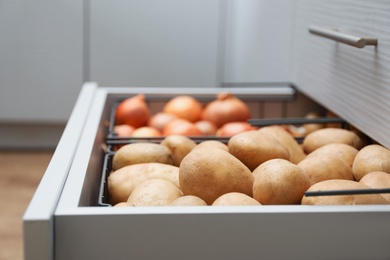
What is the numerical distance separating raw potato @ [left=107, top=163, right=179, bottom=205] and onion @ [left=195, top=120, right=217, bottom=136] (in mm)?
395

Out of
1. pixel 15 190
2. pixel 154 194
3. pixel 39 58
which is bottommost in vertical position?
pixel 15 190

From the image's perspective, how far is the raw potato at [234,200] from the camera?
736 millimetres

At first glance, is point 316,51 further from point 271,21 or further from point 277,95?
point 271,21

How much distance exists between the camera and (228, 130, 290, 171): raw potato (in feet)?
3.10

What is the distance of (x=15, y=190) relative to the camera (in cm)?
251

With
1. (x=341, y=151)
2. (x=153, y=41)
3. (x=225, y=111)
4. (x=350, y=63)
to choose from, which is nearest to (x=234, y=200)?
(x=341, y=151)

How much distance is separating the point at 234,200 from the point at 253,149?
0.21 meters

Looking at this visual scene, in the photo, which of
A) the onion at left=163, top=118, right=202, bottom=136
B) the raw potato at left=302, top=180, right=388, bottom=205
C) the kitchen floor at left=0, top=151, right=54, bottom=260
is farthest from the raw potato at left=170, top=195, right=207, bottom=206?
the kitchen floor at left=0, top=151, right=54, bottom=260

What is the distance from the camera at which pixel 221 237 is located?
65cm

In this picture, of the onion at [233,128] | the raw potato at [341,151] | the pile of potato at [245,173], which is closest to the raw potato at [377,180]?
the pile of potato at [245,173]

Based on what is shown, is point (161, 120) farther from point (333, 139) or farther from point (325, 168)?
point (325, 168)

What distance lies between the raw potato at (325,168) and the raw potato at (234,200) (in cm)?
15

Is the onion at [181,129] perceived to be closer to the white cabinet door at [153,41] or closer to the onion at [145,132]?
the onion at [145,132]

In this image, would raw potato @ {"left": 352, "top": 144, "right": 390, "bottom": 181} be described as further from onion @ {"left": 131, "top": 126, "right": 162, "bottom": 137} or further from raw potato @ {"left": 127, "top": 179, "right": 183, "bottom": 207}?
onion @ {"left": 131, "top": 126, "right": 162, "bottom": 137}
